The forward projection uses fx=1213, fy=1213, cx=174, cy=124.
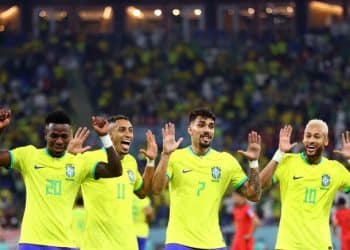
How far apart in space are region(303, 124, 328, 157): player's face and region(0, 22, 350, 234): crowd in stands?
17.5 meters

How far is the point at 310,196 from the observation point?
12.4 m

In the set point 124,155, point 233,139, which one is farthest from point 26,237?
point 233,139

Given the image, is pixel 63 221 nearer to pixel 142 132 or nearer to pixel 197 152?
pixel 197 152

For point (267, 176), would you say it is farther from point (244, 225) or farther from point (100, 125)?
point (244, 225)

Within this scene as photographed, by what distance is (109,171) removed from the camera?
1109cm

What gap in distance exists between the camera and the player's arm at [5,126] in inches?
412

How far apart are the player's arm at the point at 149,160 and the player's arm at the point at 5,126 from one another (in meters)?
1.29

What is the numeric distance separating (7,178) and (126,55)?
843cm

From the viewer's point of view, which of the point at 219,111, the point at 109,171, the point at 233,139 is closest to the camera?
the point at 109,171

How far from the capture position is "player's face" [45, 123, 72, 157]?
11094 millimetres

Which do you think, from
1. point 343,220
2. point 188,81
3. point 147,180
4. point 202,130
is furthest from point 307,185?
point 188,81

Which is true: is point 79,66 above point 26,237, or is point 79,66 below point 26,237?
above

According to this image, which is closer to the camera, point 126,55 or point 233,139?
point 233,139

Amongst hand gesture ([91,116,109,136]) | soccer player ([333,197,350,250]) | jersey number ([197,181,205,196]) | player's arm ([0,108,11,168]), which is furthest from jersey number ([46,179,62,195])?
soccer player ([333,197,350,250])
